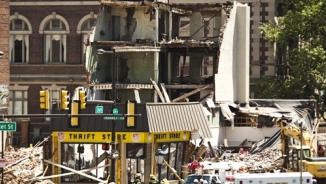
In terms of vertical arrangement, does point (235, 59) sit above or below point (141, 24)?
below

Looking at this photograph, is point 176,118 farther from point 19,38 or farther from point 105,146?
point 19,38

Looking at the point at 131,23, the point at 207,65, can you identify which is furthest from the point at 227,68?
the point at 207,65

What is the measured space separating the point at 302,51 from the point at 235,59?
16.6 feet

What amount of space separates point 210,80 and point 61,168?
23736mm

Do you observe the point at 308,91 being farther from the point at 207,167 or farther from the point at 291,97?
the point at 207,167

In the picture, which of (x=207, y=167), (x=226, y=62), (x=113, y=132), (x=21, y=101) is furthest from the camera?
(x=21, y=101)

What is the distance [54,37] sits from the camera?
88688 mm

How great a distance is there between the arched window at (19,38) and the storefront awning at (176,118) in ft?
107

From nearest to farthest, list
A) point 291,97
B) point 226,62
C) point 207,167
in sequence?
point 207,167, point 226,62, point 291,97

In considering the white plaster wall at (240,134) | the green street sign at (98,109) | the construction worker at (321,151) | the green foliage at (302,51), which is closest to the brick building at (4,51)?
the white plaster wall at (240,134)

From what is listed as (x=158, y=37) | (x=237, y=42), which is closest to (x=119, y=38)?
(x=158, y=37)

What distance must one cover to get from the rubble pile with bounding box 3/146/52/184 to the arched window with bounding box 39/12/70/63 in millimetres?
17890

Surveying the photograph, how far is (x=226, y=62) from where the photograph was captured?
76.4 meters

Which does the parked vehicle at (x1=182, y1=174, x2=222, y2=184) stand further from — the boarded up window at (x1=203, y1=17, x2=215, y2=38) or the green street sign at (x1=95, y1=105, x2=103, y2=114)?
the boarded up window at (x1=203, y1=17, x2=215, y2=38)
